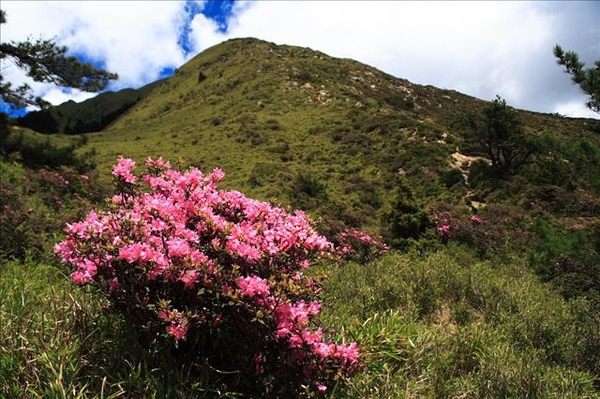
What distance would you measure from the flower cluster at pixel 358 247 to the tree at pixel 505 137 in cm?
1737

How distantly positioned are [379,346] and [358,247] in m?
8.12

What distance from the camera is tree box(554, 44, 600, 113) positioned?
21.2ft

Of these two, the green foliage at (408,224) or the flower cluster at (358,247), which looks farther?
the green foliage at (408,224)

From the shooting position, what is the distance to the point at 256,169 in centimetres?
3259

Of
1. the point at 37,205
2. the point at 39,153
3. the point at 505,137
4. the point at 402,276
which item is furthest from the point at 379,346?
the point at 505,137

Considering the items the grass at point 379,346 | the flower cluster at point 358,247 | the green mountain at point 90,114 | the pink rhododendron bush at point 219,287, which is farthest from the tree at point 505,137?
the green mountain at point 90,114

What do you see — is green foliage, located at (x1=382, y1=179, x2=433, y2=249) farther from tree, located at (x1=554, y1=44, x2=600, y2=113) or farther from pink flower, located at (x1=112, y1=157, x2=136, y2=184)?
pink flower, located at (x1=112, y1=157, x2=136, y2=184)

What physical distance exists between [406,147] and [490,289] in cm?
2747

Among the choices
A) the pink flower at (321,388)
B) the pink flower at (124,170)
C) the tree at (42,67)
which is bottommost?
the pink flower at (321,388)

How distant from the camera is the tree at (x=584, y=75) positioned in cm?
646

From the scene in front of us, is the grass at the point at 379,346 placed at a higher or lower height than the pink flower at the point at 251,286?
lower

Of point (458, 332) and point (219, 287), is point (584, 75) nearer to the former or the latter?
point (458, 332)

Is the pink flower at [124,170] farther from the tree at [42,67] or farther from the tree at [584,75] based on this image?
the tree at [42,67]

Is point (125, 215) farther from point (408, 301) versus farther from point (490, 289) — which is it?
point (490, 289)
